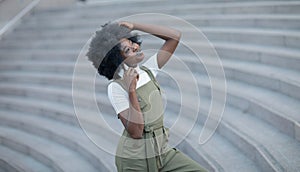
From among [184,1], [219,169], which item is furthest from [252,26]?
[219,169]

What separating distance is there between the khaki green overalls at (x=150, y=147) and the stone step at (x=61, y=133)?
150 cm

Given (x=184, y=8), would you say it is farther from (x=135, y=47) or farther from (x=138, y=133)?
(x=138, y=133)

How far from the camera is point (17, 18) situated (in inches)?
289

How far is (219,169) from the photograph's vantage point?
10.1 ft

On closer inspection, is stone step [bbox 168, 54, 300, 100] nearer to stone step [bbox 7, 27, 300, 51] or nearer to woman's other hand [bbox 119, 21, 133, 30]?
stone step [bbox 7, 27, 300, 51]

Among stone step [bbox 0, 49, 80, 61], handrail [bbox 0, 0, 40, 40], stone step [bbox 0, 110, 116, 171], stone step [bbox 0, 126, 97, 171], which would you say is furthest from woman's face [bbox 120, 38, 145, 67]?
handrail [bbox 0, 0, 40, 40]

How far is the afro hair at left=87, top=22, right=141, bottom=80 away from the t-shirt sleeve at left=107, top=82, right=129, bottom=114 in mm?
58

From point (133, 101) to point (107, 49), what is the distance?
255 millimetres

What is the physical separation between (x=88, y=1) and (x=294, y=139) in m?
5.39

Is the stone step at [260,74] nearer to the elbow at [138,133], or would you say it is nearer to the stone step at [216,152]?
the stone step at [216,152]

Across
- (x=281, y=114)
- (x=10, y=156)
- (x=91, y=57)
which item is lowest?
(x=10, y=156)

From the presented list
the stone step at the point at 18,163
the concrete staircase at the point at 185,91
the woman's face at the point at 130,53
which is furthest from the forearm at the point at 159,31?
the stone step at the point at 18,163

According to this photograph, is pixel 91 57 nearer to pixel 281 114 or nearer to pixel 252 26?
pixel 281 114

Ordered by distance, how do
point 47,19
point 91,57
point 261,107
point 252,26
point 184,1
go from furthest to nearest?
point 47,19 < point 184,1 < point 252,26 < point 261,107 < point 91,57
